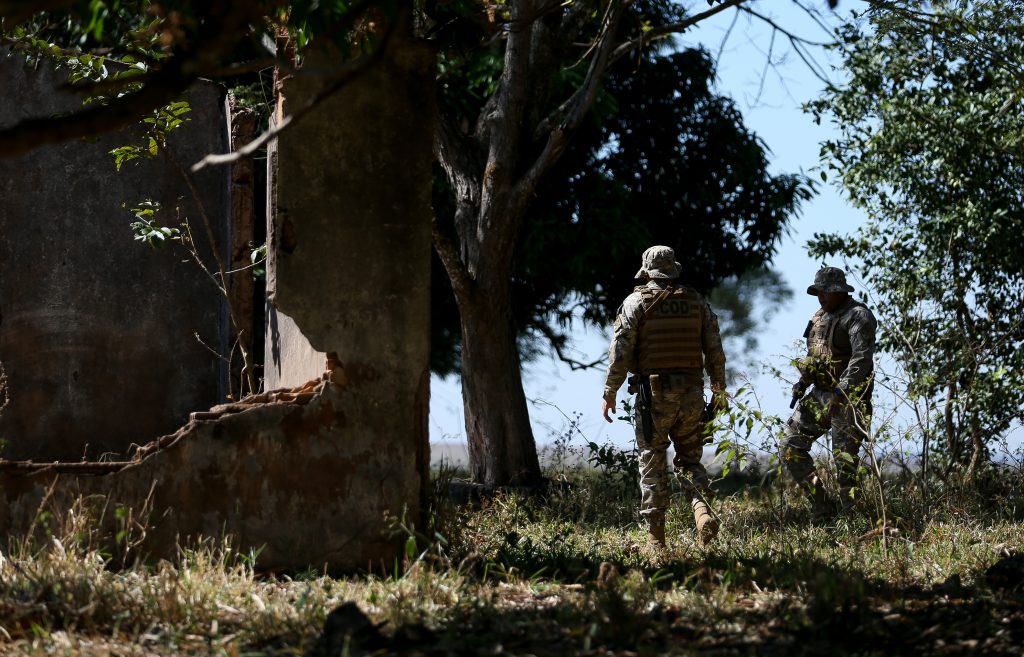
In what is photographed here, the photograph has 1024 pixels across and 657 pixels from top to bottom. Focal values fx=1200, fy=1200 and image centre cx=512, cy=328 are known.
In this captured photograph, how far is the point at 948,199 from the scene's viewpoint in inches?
436

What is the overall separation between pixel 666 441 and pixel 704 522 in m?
0.65

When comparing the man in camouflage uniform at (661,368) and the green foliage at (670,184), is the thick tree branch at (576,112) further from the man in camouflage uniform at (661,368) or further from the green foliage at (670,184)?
the green foliage at (670,184)

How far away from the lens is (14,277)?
883 centimetres

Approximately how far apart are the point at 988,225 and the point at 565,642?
23.9 feet

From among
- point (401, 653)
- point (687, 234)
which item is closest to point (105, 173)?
point (401, 653)

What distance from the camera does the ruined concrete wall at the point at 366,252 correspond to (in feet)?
22.0

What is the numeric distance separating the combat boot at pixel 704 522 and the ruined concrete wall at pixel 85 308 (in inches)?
144

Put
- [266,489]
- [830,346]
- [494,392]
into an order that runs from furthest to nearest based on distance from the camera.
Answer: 1. [494,392]
2. [830,346]
3. [266,489]

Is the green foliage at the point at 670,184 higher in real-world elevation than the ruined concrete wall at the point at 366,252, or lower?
higher

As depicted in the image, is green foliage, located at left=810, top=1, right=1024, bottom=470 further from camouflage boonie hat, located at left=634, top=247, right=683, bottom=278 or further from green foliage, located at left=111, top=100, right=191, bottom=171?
green foliage, located at left=111, top=100, right=191, bottom=171

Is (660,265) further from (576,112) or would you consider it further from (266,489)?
(266,489)

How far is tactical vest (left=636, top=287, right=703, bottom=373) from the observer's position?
26.4ft

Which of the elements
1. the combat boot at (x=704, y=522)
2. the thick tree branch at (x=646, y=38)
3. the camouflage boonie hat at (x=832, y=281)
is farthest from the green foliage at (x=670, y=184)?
the combat boot at (x=704, y=522)

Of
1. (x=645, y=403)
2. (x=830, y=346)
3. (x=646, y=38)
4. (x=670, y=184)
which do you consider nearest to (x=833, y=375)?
(x=830, y=346)
